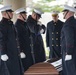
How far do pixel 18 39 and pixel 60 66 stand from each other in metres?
1.07

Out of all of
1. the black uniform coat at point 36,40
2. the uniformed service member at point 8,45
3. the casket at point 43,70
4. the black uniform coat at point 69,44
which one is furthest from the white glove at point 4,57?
the black uniform coat at point 36,40

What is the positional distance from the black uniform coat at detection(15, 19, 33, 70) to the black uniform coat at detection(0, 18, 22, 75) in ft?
1.67

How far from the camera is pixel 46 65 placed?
4.45 meters

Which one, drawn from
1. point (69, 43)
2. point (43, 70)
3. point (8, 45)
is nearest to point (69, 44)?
point (69, 43)

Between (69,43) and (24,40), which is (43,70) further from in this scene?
(24,40)

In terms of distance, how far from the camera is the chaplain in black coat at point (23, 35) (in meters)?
5.38

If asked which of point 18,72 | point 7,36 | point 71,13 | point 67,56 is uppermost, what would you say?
point 71,13

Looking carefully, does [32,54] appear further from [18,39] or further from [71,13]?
[71,13]

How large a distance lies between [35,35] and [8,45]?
1.28m

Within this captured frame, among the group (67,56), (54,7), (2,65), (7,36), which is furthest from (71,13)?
(54,7)

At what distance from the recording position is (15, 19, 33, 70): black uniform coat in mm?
5371

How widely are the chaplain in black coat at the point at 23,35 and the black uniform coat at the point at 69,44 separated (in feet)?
3.62

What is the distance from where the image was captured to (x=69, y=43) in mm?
4328

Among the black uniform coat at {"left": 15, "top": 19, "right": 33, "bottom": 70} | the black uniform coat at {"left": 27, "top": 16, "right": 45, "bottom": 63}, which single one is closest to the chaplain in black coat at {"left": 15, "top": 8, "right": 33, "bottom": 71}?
the black uniform coat at {"left": 15, "top": 19, "right": 33, "bottom": 70}
